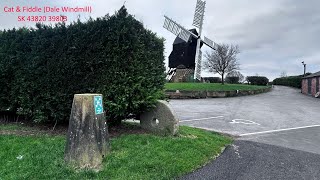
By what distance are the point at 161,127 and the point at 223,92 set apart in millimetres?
22537

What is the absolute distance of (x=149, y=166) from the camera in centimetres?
426

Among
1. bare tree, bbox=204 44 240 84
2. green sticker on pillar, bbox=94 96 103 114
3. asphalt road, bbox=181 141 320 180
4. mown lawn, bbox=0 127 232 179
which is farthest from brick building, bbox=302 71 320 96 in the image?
green sticker on pillar, bbox=94 96 103 114

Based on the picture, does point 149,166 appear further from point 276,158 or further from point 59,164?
point 276,158

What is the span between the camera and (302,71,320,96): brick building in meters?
31.1

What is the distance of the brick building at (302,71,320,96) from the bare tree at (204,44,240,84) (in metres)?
10.3

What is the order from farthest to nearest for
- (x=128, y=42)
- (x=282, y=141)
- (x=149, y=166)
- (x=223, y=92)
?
(x=223, y=92) < (x=282, y=141) < (x=128, y=42) < (x=149, y=166)

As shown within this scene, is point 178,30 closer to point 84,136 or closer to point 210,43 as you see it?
point 210,43

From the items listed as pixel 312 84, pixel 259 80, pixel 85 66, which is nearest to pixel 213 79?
pixel 259 80

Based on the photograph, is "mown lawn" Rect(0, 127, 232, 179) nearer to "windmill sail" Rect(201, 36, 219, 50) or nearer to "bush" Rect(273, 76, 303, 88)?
"windmill sail" Rect(201, 36, 219, 50)

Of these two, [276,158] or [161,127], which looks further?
[161,127]

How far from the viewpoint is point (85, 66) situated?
603 cm

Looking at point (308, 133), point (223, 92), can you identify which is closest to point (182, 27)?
point (223, 92)

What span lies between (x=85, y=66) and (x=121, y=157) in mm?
2497

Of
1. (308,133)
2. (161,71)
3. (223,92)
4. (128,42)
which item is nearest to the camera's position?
(128,42)
